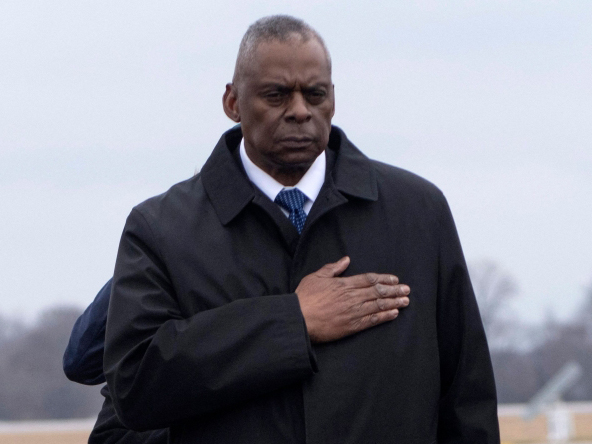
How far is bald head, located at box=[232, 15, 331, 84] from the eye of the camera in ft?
9.03

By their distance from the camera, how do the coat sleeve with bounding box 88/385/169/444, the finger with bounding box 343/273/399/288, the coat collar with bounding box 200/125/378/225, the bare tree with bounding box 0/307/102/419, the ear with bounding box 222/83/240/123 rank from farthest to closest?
the bare tree with bounding box 0/307/102/419
the coat sleeve with bounding box 88/385/169/444
the ear with bounding box 222/83/240/123
the coat collar with bounding box 200/125/378/225
the finger with bounding box 343/273/399/288

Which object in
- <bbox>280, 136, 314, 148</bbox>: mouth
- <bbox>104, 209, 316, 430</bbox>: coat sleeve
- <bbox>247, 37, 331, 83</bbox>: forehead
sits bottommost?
<bbox>104, 209, 316, 430</bbox>: coat sleeve

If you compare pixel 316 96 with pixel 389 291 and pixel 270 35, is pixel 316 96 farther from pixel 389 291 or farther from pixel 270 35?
pixel 389 291

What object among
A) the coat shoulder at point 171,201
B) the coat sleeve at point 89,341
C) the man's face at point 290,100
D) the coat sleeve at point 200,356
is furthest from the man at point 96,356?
the man's face at point 290,100

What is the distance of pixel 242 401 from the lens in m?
2.60

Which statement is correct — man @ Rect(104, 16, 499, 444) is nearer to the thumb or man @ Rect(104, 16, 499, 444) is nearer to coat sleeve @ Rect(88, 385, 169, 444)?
the thumb

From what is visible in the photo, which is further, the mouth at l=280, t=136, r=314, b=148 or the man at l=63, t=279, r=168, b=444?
the man at l=63, t=279, r=168, b=444

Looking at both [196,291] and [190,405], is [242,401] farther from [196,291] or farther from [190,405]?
[196,291]

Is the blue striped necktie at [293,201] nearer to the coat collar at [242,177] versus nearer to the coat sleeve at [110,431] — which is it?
the coat collar at [242,177]

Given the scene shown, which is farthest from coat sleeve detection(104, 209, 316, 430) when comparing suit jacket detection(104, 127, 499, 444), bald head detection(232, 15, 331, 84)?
bald head detection(232, 15, 331, 84)

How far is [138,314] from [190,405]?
0.82ft

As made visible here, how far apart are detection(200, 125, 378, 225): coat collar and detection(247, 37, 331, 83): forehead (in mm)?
252

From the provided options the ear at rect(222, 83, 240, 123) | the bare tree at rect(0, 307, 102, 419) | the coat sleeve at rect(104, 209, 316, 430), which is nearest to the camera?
the coat sleeve at rect(104, 209, 316, 430)

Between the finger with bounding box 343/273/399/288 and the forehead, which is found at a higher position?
the forehead
